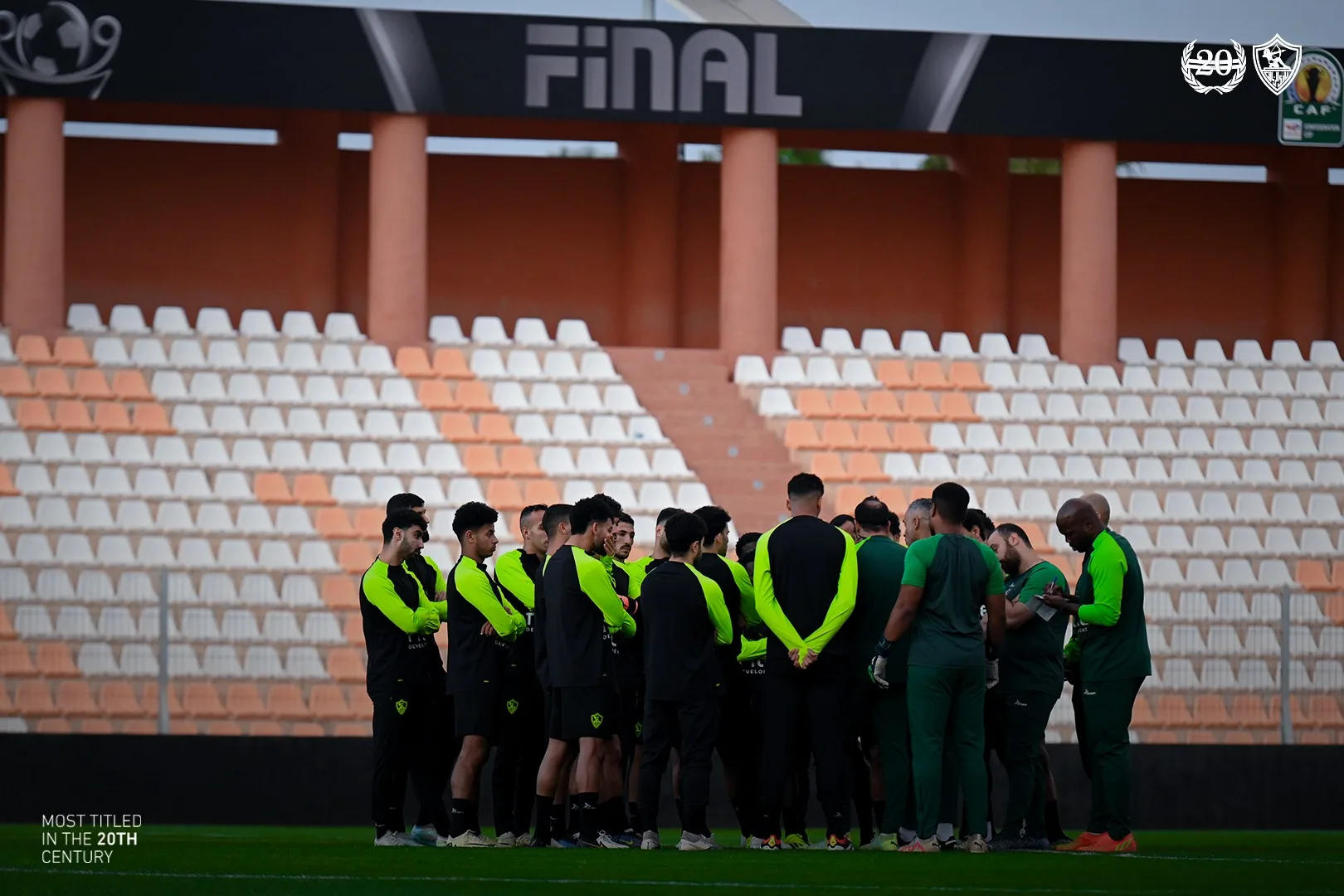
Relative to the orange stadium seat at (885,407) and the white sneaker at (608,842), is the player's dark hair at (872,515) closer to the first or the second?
the white sneaker at (608,842)

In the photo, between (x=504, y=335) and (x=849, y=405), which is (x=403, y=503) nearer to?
(x=849, y=405)

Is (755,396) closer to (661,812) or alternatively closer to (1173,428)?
(1173,428)

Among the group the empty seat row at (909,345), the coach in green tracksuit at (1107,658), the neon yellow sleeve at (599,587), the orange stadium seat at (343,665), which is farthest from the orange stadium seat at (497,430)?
the coach in green tracksuit at (1107,658)

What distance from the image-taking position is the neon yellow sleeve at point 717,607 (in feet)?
33.8

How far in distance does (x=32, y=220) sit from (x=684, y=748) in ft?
47.3

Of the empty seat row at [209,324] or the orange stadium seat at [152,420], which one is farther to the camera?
the empty seat row at [209,324]

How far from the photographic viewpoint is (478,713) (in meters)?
10.7

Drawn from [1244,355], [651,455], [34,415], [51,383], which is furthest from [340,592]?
[1244,355]

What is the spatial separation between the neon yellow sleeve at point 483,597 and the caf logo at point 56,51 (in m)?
13.1

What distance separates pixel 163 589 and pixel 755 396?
8840mm

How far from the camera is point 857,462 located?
21.3 m

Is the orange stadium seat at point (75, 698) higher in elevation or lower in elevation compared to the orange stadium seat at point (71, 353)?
lower

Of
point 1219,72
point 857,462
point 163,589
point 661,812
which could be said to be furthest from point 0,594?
point 1219,72

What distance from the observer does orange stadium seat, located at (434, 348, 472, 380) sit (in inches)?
862
